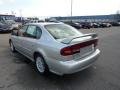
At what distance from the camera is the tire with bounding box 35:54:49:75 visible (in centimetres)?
451

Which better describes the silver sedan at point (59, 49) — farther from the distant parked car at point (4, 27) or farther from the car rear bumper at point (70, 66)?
the distant parked car at point (4, 27)

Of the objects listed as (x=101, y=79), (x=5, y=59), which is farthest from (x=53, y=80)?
(x=5, y=59)

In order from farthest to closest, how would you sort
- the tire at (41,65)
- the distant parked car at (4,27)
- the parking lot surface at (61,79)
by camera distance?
the distant parked car at (4,27) → the tire at (41,65) → the parking lot surface at (61,79)

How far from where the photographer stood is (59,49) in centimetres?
386

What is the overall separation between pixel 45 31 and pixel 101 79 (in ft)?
6.94

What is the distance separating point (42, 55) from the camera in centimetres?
448

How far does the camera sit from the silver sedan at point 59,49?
12.7 feet

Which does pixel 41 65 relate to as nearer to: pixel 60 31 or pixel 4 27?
pixel 60 31

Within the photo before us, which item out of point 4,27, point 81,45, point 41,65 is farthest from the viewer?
point 4,27

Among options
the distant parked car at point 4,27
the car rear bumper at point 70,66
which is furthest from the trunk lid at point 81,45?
the distant parked car at point 4,27

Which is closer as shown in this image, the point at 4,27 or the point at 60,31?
the point at 60,31

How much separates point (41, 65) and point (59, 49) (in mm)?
1155

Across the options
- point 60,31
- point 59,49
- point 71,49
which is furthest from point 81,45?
point 60,31

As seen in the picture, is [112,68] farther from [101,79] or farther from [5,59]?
[5,59]
